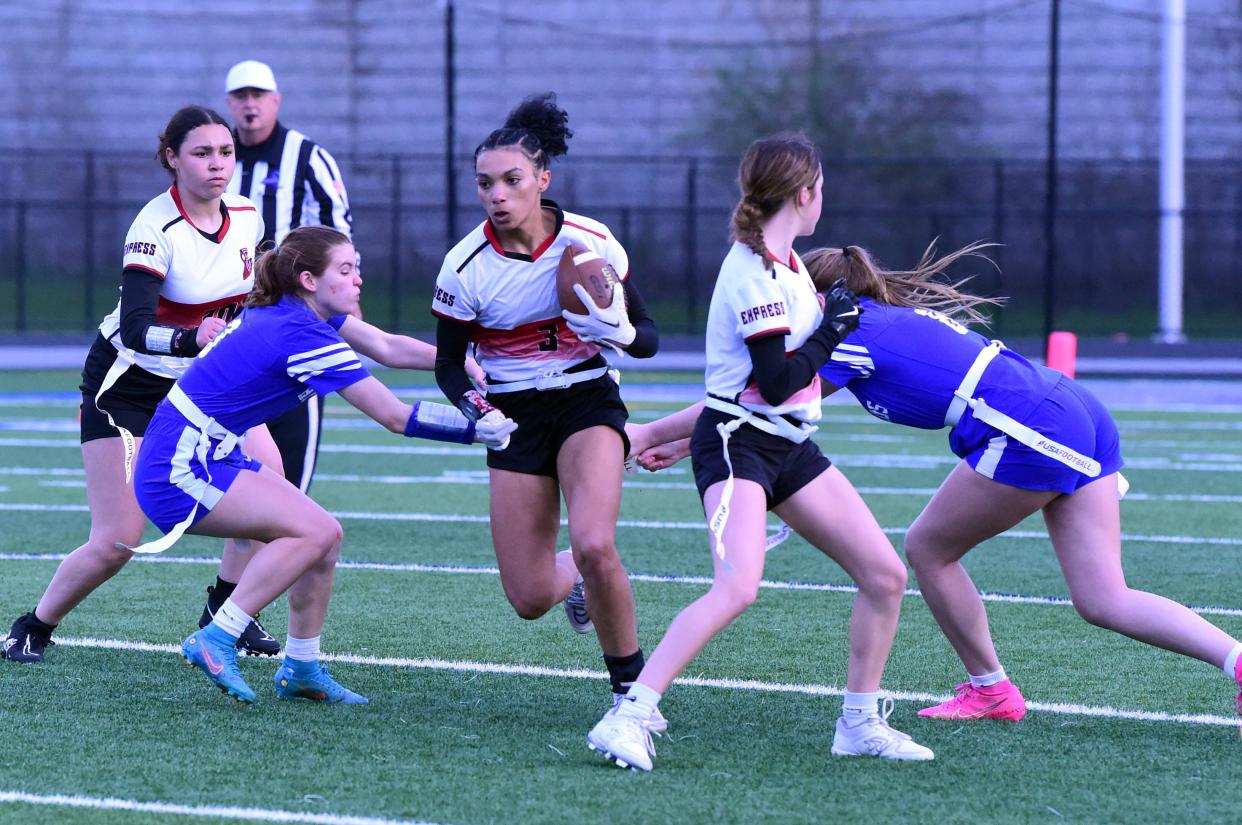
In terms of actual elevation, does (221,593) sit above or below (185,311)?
below

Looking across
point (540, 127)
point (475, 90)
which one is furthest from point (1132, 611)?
point (475, 90)

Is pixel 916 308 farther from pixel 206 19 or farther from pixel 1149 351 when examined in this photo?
pixel 206 19

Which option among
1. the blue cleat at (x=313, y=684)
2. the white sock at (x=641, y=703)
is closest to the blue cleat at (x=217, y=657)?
the blue cleat at (x=313, y=684)

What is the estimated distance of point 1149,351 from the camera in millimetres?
21578

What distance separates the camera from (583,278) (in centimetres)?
493

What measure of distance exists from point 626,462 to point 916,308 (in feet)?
3.22

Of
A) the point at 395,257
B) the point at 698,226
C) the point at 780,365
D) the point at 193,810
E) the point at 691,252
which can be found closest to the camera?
the point at 193,810

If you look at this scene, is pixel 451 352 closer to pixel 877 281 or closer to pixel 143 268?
pixel 143 268

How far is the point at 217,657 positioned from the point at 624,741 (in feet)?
4.44

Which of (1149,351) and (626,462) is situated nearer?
(626,462)

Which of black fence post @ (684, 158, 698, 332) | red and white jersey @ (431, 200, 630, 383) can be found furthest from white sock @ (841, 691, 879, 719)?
black fence post @ (684, 158, 698, 332)

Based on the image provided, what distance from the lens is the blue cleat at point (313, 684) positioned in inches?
209

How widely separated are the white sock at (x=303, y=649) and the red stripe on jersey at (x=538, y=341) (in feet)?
3.51

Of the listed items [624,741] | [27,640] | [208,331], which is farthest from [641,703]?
[27,640]
